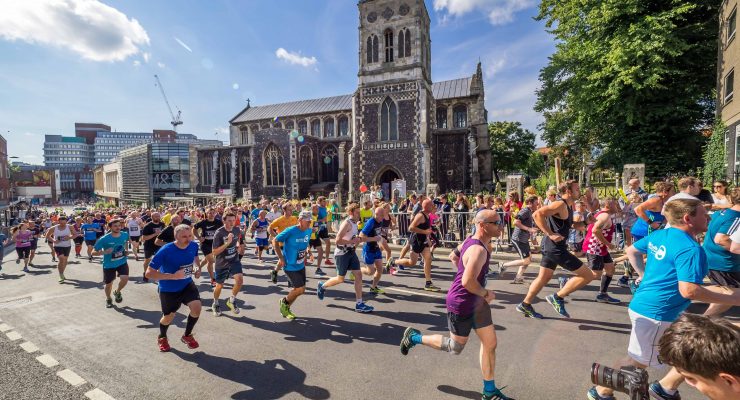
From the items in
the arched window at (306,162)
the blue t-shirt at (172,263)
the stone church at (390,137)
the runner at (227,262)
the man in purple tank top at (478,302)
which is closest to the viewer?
the man in purple tank top at (478,302)

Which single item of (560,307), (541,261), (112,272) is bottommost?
(560,307)

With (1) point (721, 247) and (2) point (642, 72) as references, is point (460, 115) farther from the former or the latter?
(1) point (721, 247)

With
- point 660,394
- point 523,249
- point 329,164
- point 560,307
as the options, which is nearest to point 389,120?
point 329,164

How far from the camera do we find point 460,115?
3722 cm

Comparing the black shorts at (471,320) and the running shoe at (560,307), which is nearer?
the black shorts at (471,320)

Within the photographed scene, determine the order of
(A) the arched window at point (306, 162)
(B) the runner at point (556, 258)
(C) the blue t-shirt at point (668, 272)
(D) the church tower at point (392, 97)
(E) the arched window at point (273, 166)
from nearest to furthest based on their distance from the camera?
(C) the blue t-shirt at point (668, 272) → (B) the runner at point (556, 258) → (D) the church tower at point (392, 97) → (A) the arched window at point (306, 162) → (E) the arched window at point (273, 166)

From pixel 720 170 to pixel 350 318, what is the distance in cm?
1816

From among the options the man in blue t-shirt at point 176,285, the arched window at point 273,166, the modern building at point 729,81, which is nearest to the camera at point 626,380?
the man in blue t-shirt at point 176,285

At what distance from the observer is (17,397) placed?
12.4 ft

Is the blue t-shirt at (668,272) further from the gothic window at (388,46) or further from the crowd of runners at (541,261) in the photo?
the gothic window at (388,46)

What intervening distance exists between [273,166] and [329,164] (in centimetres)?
576

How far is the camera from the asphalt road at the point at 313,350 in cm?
376

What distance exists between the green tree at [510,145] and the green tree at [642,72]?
81.1 ft

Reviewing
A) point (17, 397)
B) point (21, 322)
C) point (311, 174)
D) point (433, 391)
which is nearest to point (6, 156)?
point (311, 174)
